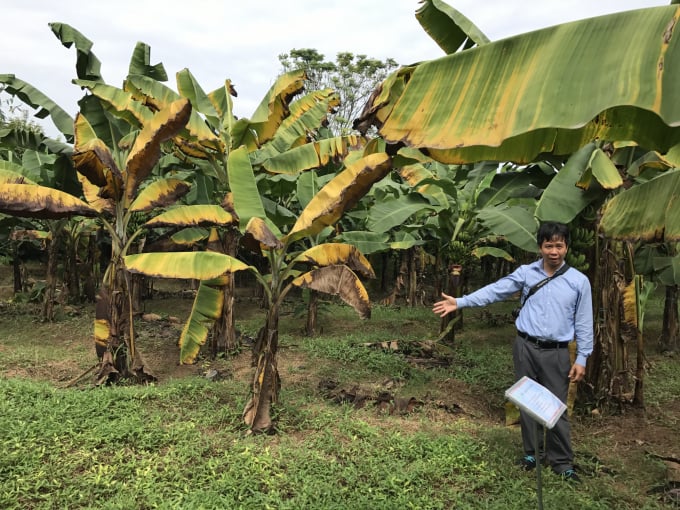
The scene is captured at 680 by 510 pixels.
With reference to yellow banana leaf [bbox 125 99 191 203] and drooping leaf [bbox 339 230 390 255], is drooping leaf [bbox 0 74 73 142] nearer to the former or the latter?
yellow banana leaf [bbox 125 99 191 203]

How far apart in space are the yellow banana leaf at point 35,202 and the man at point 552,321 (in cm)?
396

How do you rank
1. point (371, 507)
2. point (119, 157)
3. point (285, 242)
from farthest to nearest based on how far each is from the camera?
point (119, 157) → point (285, 242) → point (371, 507)

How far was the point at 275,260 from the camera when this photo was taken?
4.36 m

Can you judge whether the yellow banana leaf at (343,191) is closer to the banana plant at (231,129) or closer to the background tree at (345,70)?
the banana plant at (231,129)

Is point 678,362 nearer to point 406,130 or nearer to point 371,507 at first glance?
point 371,507

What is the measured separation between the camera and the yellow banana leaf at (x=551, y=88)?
1550 millimetres

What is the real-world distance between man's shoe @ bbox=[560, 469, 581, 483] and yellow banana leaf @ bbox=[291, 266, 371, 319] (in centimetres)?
191

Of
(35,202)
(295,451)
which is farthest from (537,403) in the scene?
(35,202)

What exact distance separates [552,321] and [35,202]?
16.2ft

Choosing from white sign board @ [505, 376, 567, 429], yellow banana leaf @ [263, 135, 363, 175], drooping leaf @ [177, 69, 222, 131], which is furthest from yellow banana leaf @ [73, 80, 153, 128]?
white sign board @ [505, 376, 567, 429]

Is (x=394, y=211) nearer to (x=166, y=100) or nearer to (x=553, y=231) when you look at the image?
(x=553, y=231)

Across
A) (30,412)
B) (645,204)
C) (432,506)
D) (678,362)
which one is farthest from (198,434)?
(678,362)

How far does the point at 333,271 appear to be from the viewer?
399 centimetres

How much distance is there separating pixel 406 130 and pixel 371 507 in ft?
8.18
